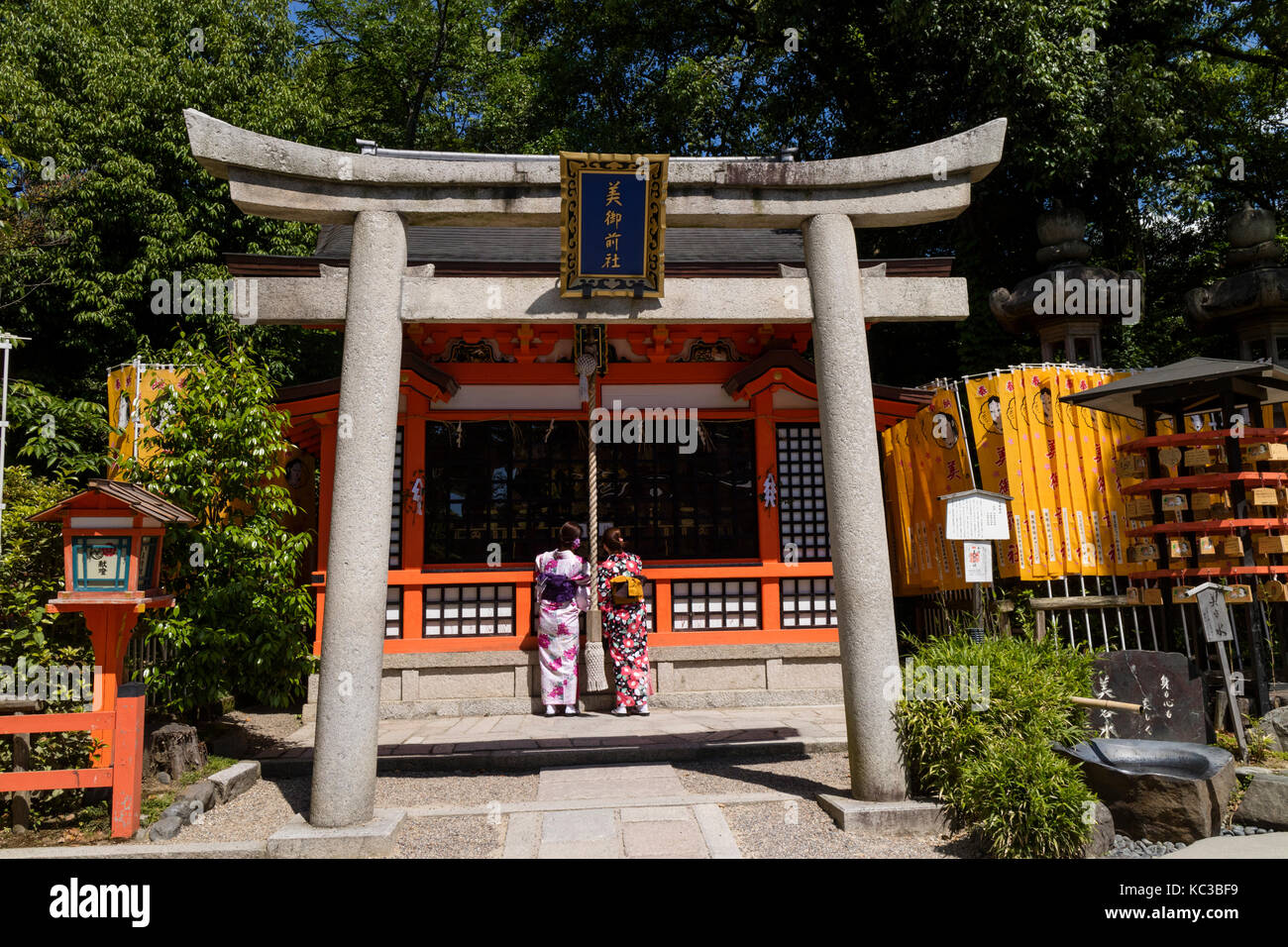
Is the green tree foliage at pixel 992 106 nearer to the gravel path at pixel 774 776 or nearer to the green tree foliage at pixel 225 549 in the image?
the gravel path at pixel 774 776

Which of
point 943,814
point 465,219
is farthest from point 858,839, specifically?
point 465,219

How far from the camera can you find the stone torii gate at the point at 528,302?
5.29 m

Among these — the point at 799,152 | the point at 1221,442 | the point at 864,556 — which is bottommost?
the point at 864,556

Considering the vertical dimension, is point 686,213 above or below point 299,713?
above

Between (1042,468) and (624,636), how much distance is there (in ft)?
17.2

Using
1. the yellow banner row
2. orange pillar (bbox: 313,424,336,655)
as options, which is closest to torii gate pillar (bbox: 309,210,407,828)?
orange pillar (bbox: 313,424,336,655)

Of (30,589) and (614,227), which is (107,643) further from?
(614,227)

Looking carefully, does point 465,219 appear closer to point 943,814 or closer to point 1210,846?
point 943,814

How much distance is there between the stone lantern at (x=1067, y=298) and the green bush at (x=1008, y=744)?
7047mm

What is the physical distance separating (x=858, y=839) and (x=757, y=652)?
4578mm

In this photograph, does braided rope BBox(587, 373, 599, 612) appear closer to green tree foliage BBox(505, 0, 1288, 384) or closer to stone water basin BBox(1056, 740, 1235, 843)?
stone water basin BBox(1056, 740, 1235, 843)

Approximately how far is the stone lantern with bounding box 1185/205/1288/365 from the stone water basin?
8.82 meters

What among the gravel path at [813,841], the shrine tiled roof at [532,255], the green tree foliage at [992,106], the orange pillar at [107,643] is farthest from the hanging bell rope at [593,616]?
the green tree foliage at [992,106]

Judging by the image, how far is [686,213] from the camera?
6.07 m
